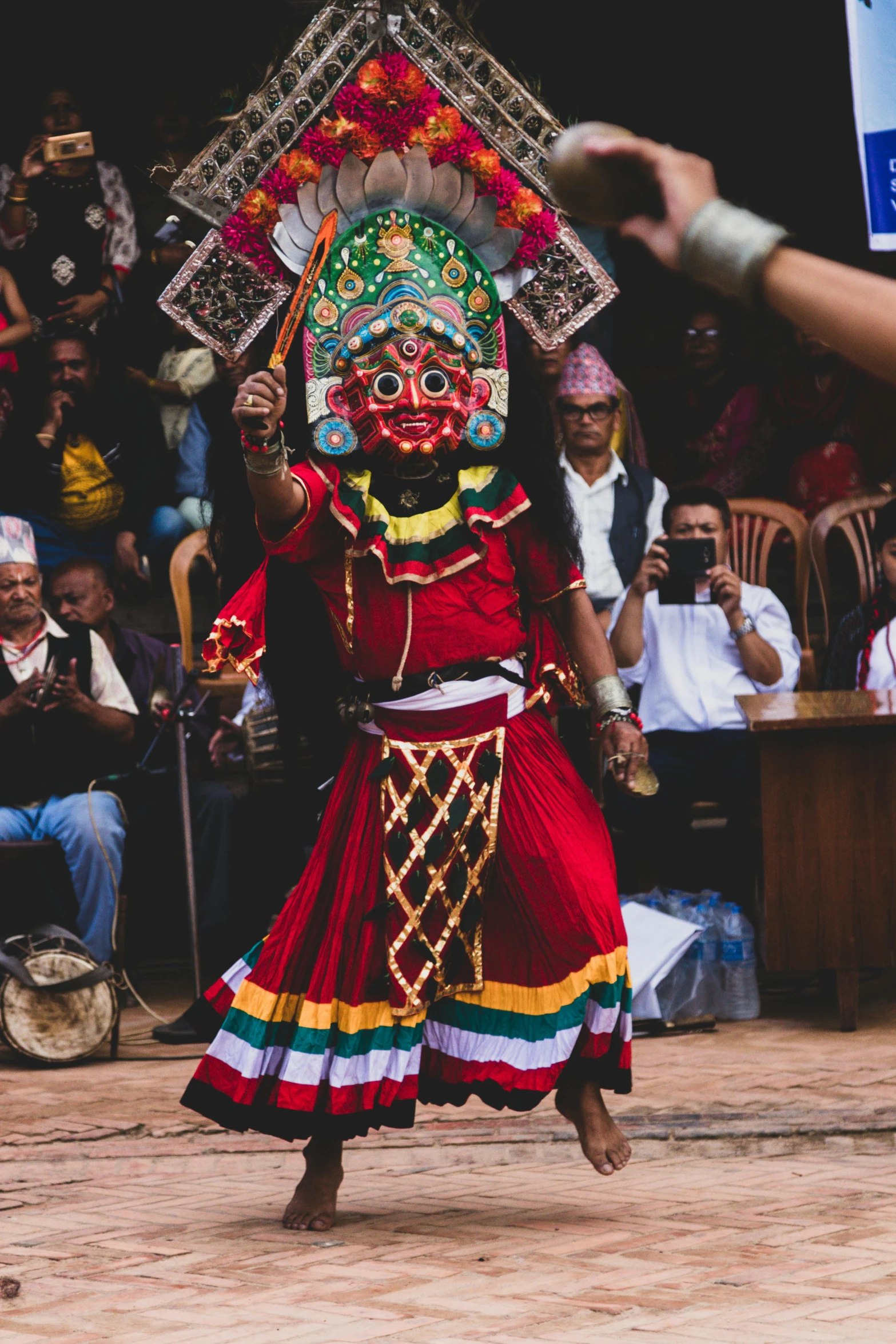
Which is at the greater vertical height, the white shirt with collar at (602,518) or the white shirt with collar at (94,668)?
the white shirt with collar at (602,518)

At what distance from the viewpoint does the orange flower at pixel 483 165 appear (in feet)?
14.9

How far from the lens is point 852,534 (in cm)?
845

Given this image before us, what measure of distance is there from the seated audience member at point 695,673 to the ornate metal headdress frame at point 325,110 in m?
2.53

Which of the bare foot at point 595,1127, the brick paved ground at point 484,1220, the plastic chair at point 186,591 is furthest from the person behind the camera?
the plastic chair at point 186,591

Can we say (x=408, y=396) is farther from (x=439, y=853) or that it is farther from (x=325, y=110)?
(x=439, y=853)

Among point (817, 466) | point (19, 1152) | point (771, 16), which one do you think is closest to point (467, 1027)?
point (19, 1152)

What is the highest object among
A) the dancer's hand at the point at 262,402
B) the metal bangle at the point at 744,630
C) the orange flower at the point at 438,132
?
the orange flower at the point at 438,132

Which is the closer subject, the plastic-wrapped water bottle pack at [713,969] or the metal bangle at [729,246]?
the metal bangle at [729,246]

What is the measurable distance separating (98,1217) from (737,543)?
15.9ft

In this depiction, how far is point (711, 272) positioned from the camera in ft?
5.99

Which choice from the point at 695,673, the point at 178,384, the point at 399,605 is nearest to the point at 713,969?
the point at 695,673

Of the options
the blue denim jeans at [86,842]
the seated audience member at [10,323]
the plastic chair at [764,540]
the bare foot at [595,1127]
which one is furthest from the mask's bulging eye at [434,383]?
the seated audience member at [10,323]

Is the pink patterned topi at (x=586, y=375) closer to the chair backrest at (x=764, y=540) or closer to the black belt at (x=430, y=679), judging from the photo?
the chair backrest at (x=764, y=540)

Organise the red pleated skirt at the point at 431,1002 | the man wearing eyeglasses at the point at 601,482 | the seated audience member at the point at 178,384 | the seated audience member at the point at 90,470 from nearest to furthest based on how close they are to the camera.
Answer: the red pleated skirt at the point at 431,1002, the man wearing eyeglasses at the point at 601,482, the seated audience member at the point at 90,470, the seated audience member at the point at 178,384
